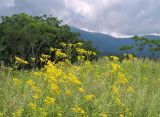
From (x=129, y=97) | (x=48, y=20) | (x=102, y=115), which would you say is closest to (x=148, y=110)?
(x=129, y=97)

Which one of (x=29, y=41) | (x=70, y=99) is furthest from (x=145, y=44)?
(x=70, y=99)

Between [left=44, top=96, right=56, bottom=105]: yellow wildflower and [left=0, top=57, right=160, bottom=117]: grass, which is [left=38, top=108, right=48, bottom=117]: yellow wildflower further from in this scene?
[left=44, top=96, right=56, bottom=105]: yellow wildflower

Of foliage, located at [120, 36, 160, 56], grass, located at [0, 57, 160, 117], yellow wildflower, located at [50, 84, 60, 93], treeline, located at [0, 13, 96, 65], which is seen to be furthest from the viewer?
foliage, located at [120, 36, 160, 56]

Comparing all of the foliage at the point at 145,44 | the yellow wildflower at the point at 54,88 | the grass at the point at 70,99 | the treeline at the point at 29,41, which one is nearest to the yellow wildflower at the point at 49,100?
the grass at the point at 70,99

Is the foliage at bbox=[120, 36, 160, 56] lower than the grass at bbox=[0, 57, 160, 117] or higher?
higher

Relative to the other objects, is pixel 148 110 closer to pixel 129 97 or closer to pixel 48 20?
pixel 129 97

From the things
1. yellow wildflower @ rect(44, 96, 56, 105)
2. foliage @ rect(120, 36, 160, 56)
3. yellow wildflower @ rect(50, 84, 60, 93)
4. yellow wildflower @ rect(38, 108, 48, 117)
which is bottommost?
yellow wildflower @ rect(38, 108, 48, 117)

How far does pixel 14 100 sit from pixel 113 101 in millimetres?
2174

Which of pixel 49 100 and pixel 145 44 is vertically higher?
pixel 145 44

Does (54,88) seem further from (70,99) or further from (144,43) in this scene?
(144,43)

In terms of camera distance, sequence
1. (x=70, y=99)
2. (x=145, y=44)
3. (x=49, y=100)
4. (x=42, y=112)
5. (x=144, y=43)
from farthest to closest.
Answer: (x=145, y=44) → (x=144, y=43) → (x=70, y=99) → (x=49, y=100) → (x=42, y=112)

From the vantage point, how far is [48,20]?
4141 cm

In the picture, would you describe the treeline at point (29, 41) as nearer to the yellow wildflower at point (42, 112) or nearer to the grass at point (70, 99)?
the grass at point (70, 99)

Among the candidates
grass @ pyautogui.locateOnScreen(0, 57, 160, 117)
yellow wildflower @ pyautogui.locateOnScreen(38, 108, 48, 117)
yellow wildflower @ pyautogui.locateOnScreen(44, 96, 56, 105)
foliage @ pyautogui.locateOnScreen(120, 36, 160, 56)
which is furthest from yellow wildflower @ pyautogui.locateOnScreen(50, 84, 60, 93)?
foliage @ pyautogui.locateOnScreen(120, 36, 160, 56)
